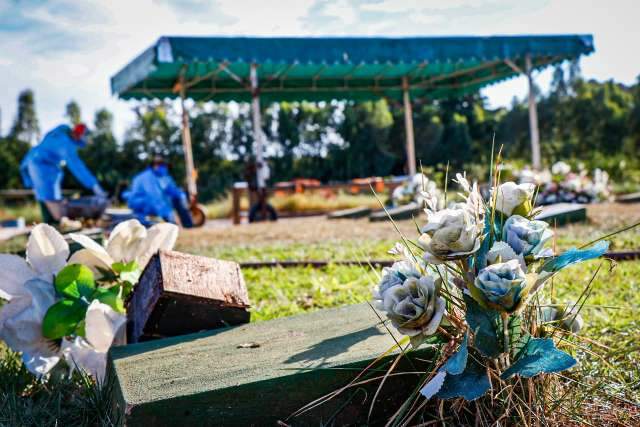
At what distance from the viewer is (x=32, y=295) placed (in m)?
2.03

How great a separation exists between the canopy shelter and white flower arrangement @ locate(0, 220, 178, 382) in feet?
24.5

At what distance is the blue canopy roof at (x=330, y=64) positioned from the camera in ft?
32.4

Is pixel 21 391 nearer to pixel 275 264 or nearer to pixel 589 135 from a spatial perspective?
pixel 275 264

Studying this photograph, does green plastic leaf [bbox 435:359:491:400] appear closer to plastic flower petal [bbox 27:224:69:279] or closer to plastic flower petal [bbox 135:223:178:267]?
plastic flower petal [bbox 135:223:178:267]

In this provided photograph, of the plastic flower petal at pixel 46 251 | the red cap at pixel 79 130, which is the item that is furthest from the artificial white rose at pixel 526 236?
the red cap at pixel 79 130

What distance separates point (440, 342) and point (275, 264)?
10.5ft

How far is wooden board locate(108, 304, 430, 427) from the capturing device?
4.67 feet

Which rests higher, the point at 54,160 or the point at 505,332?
the point at 54,160

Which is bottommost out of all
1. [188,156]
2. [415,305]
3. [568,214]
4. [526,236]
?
[568,214]

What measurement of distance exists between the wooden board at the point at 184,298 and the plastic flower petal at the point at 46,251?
0.26 meters

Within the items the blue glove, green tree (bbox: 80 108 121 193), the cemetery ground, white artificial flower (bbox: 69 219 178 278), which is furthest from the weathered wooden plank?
green tree (bbox: 80 108 121 193)

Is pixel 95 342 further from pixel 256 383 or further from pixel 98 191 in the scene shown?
pixel 98 191

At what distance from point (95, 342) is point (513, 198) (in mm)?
1270

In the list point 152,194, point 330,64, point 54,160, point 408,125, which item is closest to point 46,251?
point 152,194
